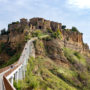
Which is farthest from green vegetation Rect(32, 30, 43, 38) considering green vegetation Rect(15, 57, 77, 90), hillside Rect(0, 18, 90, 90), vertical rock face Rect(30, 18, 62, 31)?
green vegetation Rect(15, 57, 77, 90)

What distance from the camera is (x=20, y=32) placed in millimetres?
36844

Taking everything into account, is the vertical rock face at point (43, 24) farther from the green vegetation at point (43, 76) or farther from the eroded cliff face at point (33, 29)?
the green vegetation at point (43, 76)

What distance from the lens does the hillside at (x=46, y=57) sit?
27.5 m

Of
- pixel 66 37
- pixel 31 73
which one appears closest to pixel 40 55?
pixel 31 73

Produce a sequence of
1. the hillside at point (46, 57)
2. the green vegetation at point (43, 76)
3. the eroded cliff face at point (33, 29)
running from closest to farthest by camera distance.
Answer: the green vegetation at point (43, 76) → the hillside at point (46, 57) → the eroded cliff face at point (33, 29)

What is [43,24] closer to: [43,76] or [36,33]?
[36,33]

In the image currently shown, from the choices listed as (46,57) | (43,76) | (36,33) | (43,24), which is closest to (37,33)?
(36,33)

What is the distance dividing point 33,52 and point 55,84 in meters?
7.61

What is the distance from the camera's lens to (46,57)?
3347cm

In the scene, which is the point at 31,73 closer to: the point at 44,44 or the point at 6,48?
the point at 44,44

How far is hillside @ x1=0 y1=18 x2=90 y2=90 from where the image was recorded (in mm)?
27458

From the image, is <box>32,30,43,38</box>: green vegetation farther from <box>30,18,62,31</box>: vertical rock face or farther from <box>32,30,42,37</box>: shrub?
<box>30,18,62,31</box>: vertical rock face

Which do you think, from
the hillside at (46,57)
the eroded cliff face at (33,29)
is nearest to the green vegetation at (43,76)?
the hillside at (46,57)

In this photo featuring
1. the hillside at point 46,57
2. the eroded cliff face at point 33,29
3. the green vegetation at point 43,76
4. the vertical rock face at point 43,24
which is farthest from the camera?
the vertical rock face at point 43,24
